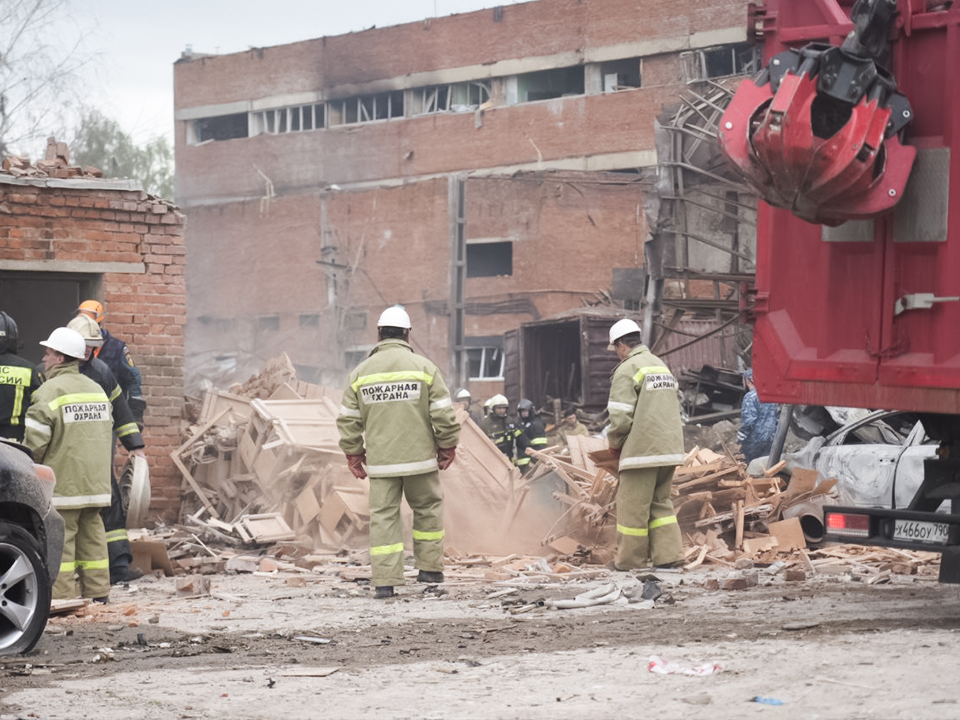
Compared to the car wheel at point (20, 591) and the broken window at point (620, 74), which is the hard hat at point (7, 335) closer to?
the car wheel at point (20, 591)

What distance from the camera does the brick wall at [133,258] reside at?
13.0 m

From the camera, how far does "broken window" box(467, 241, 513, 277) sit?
39000 mm

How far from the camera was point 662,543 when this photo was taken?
34.0 feet

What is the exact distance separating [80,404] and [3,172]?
4823mm

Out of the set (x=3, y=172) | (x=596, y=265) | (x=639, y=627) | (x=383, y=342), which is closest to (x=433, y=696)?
(x=639, y=627)

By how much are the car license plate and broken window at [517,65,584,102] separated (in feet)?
117

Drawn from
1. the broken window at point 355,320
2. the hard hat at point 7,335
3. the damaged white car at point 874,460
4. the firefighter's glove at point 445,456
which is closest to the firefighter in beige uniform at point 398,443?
the firefighter's glove at point 445,456

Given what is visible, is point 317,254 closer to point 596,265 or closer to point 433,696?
point 596,265

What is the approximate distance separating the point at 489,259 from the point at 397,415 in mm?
30219

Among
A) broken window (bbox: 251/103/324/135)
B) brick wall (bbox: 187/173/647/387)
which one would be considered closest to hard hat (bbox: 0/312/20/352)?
brick wall (bbox: 187/173/647/387)

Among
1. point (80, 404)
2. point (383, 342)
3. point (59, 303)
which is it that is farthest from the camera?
point (59, 303)

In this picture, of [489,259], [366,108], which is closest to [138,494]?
[489,259]

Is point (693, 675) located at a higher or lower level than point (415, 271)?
lower

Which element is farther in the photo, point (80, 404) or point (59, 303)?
point (59, 303)
